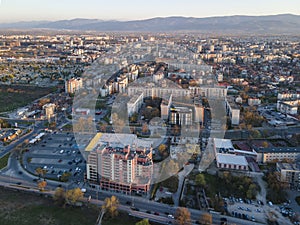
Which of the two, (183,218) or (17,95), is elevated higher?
(17,95)

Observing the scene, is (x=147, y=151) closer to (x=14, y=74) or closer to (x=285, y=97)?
(x=285, y=97)

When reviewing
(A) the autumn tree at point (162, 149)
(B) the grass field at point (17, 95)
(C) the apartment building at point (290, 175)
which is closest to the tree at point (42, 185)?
(A) the autumn tree at point (162, 149)

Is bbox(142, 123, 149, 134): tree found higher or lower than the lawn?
higher

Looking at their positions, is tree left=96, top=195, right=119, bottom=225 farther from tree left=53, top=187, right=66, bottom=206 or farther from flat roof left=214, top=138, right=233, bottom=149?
flat roof left=214, top=138, right=233, bottom=149

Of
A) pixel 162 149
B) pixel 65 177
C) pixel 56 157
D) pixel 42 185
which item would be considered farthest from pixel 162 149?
pixel 42 185

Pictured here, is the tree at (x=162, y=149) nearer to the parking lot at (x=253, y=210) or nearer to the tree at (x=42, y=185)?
the parking lot at (x=253, y=210)

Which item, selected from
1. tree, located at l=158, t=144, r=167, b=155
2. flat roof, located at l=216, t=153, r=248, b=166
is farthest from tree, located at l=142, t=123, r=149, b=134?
flat roof, located at l=216, t=153, r=248, b=166

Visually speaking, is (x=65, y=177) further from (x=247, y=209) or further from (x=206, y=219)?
(x=247, y=209)
